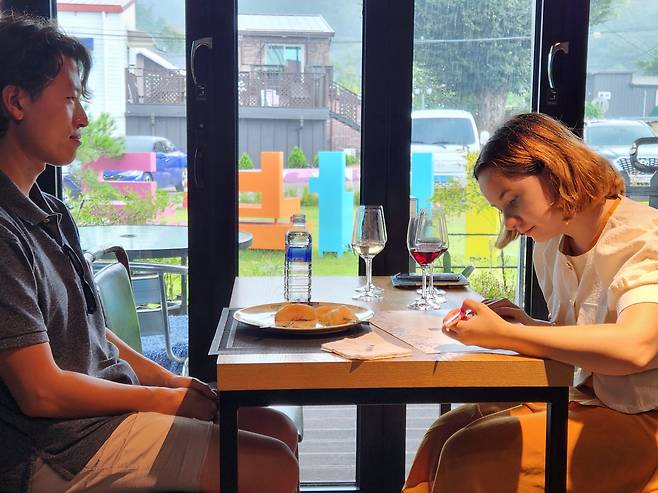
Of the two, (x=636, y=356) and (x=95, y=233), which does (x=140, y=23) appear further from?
(x=636, y=356)

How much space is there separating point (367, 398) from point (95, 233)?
1.58 meters

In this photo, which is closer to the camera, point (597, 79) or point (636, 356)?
point (636, 356)

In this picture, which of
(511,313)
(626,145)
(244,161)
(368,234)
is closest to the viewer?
(511,313)

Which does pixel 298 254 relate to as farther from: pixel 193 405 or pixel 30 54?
pixel 30 54

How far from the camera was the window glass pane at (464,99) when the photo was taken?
2.56m

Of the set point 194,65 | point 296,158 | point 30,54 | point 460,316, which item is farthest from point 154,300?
point 460,316

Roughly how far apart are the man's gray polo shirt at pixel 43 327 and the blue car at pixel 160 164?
3.05 ft

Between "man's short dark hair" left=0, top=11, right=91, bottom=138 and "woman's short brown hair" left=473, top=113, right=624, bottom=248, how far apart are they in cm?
90

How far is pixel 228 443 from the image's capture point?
1.33 meters

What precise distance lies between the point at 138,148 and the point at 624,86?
163cm

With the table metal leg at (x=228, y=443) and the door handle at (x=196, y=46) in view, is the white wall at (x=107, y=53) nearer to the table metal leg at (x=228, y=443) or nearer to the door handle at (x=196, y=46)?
the door handle at (x=196, y=46)

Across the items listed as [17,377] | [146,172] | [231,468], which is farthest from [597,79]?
[17,377]

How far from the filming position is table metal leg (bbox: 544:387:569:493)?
137cm

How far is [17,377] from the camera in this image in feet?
4.45
